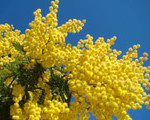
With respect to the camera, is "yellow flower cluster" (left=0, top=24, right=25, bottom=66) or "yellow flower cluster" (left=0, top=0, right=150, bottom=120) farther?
"yellow flower cluster" (left=0, top=24, right=25, bottom=66)

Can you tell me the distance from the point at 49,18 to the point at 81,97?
7.17 feet

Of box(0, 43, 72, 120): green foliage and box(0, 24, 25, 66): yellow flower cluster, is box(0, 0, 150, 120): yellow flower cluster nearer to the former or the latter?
box(0, 43, 72, 120): green foliage

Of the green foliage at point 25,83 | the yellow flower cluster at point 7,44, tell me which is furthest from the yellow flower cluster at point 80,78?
the yellow flower cluster at point 7,44

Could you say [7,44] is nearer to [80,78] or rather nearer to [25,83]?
→ [25,83]

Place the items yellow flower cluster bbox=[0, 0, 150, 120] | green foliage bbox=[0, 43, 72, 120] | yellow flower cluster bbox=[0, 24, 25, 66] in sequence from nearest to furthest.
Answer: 1. yellow flower cluster bbox=[0, 0, 150, 120]
2. green foliage bbox=[0, 43, 72, 120]
3. yellow flower cluster bbox=[0, 24, 25, 66]

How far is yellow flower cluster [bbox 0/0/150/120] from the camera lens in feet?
13.7

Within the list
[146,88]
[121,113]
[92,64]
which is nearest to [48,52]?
[92,64]

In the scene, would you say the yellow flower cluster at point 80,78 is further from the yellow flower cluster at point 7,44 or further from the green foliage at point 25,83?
the yellow flower cluster at point 7,44

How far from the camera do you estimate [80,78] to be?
175 inches

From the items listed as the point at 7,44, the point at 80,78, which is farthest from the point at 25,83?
the point at 7,44

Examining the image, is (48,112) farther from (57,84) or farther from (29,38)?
(29,38)

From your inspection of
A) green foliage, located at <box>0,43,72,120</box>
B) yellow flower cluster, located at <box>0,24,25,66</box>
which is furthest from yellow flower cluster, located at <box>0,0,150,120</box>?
yellow flower cluster, located at <box>0,24,25,66</box>

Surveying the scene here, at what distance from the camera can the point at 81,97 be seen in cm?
443

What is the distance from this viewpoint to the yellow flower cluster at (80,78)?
4.18 metres
